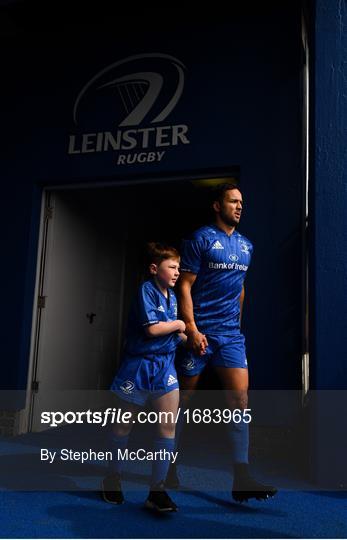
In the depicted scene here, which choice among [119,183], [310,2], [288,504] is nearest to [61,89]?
[119,183]

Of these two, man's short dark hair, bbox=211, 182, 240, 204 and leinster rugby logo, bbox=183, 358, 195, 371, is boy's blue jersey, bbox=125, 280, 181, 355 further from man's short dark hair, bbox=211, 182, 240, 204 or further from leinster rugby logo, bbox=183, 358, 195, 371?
man's short dark hair, bbox=211, 182, 240, 204

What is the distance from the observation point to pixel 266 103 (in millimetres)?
4188

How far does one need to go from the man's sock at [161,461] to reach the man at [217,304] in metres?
0.33

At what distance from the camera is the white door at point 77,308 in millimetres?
4828

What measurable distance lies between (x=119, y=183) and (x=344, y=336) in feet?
7.95

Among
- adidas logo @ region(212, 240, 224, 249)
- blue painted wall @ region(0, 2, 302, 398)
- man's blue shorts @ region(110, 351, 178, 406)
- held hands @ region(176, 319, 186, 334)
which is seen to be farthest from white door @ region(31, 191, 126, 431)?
held hands @ region(176, 319, 186, 334)

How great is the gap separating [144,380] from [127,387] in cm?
9

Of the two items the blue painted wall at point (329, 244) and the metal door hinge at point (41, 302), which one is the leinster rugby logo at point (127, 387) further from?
the metal door hinge at point (41, 302)

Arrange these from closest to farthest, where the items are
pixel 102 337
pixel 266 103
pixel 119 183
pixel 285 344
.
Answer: pixel 285 344
pixel 266 103
pixel 119 183
pixel 102 337

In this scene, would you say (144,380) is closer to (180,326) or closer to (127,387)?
(127,387)

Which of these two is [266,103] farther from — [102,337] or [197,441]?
[102,337]

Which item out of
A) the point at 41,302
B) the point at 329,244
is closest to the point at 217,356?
the point at 329,244

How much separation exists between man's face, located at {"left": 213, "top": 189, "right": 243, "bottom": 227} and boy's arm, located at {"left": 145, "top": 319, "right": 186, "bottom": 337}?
0.73 metres

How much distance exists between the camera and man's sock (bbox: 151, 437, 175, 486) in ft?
8.27
